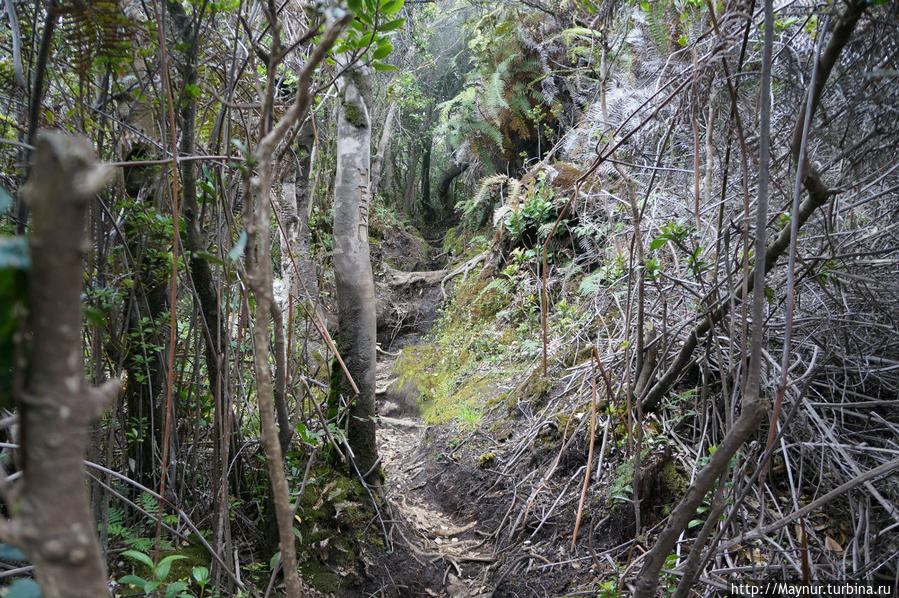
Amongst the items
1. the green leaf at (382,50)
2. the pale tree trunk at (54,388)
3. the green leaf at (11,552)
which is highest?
the green leaf at (382,50)

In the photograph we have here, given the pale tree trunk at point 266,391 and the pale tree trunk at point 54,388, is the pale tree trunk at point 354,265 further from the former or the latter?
the pale tree trunk at point 54,388

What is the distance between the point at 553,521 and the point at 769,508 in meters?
1.11

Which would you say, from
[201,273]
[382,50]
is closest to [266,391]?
[382,50]

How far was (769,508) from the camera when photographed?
6.31 feet

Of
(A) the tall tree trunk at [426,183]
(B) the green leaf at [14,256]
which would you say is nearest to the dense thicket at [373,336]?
(B) the green leaf at [14,256]

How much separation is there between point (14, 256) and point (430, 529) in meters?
3.17

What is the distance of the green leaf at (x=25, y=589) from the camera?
41 cm

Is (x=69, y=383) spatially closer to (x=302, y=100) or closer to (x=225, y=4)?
(x=302, y=100)

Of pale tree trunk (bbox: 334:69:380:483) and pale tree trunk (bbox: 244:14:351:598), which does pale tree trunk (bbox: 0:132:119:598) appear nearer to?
pale tree trunk (bbox: 244:14:351:598)

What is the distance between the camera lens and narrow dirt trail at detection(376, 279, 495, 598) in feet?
8.56

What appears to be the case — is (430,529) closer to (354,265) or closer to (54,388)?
(354,265)

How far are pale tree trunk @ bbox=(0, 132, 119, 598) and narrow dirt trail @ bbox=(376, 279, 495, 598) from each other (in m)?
2.53

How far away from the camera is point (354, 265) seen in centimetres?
285

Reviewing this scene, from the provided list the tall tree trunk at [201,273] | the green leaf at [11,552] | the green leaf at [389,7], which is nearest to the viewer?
the green leaf at [11,552]
